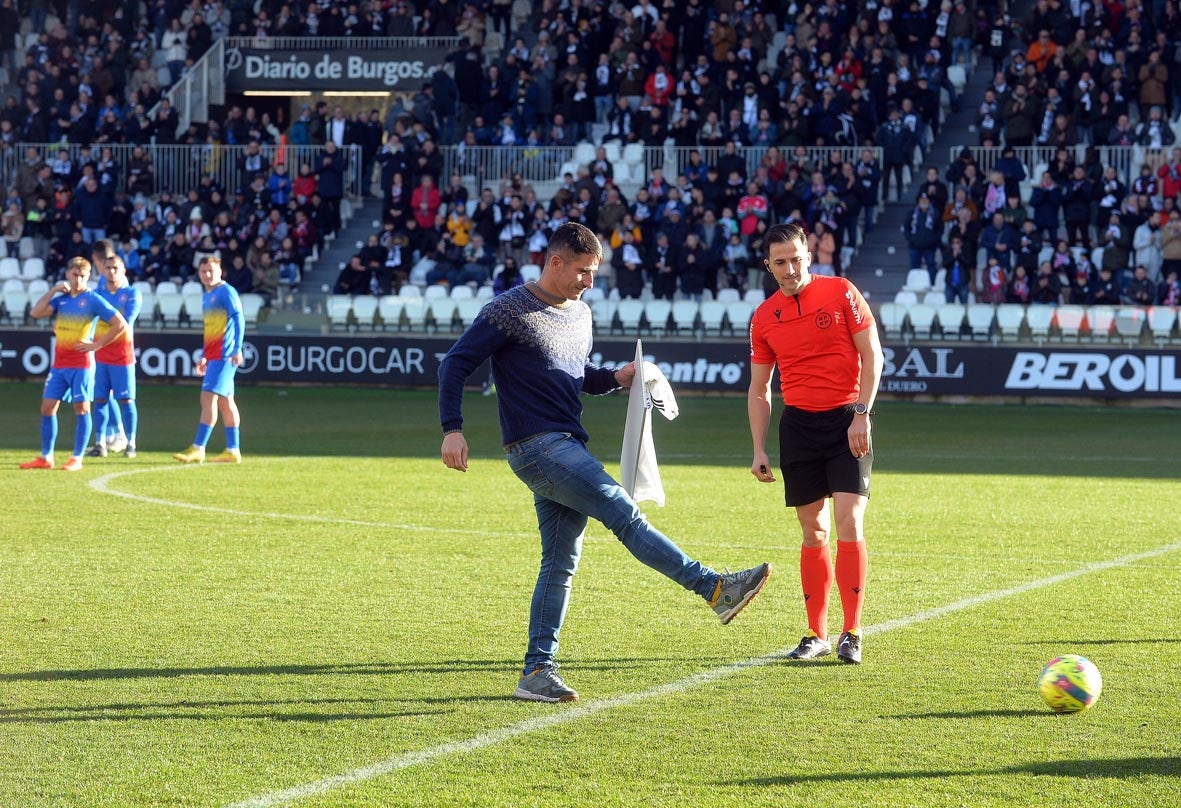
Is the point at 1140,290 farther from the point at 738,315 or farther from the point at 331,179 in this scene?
the point at 331,179

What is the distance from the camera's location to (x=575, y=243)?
6.23 meters

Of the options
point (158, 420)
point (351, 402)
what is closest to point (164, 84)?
point (351, 402)

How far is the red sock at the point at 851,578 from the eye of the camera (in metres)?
7.12

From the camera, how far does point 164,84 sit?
37.1 m

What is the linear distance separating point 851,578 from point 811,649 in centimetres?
Answer: 35

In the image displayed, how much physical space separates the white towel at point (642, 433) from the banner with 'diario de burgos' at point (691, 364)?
1807 cm

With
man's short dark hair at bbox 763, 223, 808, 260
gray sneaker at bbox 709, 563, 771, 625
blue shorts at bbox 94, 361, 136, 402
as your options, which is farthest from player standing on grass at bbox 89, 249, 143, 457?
gray sneaker at bbox 709, 563, 771, 625

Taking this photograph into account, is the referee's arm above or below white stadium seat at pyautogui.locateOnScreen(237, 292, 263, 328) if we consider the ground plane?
above

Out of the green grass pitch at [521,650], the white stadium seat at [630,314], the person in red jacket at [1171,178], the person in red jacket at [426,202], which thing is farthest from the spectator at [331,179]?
the green grass pitch at [521,650]

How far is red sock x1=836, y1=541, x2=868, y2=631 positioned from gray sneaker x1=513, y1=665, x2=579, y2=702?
1413 millimetres

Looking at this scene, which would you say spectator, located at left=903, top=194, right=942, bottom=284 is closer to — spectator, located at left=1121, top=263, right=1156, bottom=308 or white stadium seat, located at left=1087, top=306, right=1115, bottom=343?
spectator, located at left=1121, top=263, right=1156, bottom=308

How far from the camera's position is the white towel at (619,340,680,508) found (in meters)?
6.78

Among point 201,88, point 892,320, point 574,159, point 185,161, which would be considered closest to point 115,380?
point 892,320

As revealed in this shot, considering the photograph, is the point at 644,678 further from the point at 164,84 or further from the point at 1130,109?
the point at 164,84
